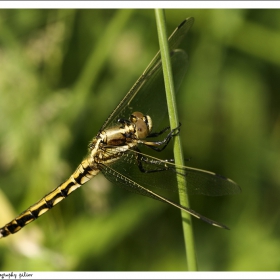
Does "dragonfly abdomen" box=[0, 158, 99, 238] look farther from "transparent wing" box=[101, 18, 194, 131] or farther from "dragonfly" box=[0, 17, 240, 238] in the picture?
"transparent wing" box=[101, 18, 194, 131]

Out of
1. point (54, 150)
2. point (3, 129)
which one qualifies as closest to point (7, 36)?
point (3, 129)

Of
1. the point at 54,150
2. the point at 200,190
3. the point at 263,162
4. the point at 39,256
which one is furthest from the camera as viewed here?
the point at 263,162

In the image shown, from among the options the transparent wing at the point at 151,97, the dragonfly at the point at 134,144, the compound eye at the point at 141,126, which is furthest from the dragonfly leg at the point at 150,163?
the transparent wing at the point at 151,97

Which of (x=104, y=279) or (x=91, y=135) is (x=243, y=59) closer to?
(x=91, y=135)

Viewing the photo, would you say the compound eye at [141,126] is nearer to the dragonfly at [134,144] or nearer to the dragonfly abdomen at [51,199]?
the dragonfly at [134,144]

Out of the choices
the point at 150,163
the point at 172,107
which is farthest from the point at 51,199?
the point at 172,107

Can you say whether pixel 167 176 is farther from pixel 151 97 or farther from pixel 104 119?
pixel 104 119

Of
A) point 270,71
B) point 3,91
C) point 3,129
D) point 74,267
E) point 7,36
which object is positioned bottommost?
point 74,267
